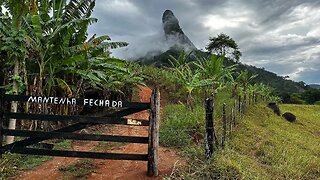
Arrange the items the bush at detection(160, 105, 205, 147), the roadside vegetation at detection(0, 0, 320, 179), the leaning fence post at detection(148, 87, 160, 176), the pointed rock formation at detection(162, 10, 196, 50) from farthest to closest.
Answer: the pointed rock formation at detection(162, 10, 196, 50) < the bush at detection(160, 105, 205, 147) < the roadside vegetation at detection(0, 0, 320, 179) < the leaning fence post at detection(148, 87, 160, 176)

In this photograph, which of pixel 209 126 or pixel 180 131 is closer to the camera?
pixel 209 126

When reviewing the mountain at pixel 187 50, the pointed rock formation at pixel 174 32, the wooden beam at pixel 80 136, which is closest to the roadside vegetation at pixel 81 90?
the wooden beam at pixel 80 136

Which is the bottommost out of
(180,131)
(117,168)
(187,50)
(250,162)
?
(117,168)

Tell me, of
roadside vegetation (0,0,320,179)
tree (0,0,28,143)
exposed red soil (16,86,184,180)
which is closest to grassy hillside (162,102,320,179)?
roadside vegetation (0,0,320,179)

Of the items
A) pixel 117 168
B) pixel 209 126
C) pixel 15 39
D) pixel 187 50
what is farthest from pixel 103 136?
pixel 187 50

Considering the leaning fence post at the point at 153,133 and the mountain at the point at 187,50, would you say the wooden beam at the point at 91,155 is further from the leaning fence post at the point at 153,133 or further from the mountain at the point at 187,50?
the mountain at the point at 187,50

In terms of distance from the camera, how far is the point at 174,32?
49.7m

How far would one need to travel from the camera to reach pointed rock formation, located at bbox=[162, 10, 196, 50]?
47.5m

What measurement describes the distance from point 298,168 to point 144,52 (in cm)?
4009

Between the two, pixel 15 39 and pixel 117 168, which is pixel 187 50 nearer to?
pixel 15 39

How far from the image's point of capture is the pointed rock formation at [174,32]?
156ft

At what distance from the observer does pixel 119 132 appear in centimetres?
1066

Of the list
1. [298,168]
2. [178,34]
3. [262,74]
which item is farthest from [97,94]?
[262,74]

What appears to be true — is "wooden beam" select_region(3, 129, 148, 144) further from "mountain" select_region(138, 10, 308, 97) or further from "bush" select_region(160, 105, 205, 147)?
"mountain" select_region(138, 10, 308, 97)
